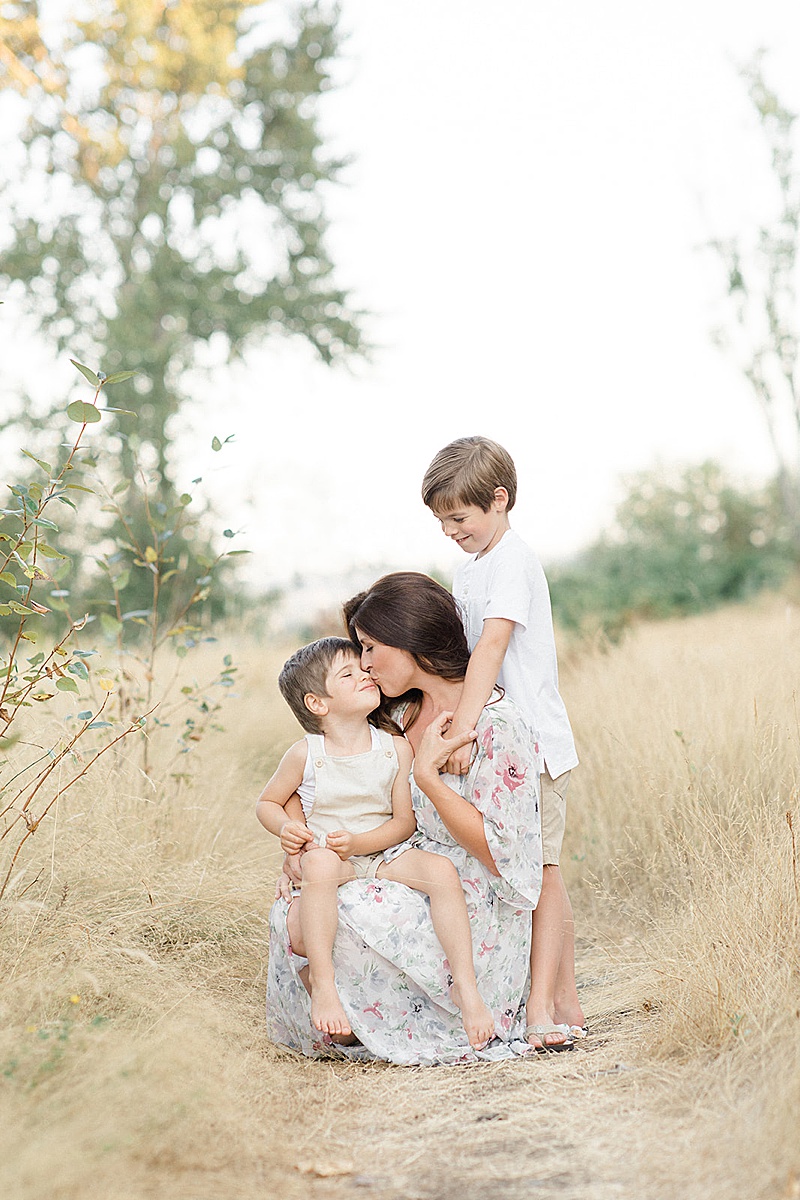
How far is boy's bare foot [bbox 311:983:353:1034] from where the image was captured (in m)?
3.08

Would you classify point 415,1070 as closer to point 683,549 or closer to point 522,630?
point 522,630

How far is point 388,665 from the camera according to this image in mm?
3348

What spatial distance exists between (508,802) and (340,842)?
493 millimetres

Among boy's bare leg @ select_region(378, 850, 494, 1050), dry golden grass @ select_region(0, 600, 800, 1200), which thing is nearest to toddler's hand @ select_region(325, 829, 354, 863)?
boy's bare leg @ select_region(378, 850, 494, 1050)

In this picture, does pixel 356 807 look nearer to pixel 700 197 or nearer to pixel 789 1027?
pixel 789 1027

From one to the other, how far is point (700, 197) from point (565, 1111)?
16769 mm

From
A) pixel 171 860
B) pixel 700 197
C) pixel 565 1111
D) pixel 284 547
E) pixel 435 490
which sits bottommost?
pixel 565 1111

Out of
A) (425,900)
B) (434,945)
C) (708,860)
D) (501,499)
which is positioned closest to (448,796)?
(425,900)

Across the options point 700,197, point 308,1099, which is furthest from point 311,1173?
point 700,197

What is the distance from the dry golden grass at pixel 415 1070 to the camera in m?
2.22

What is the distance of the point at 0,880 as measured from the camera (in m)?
3.56

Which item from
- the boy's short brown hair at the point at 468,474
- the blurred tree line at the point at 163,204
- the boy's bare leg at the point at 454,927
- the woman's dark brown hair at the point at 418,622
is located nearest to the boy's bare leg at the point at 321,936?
the boy's bare leg at the point at 454,927

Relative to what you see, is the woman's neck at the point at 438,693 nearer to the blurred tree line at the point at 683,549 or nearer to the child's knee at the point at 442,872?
the child's knee at the point at 442,872

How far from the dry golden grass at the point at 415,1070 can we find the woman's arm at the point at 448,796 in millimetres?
616
